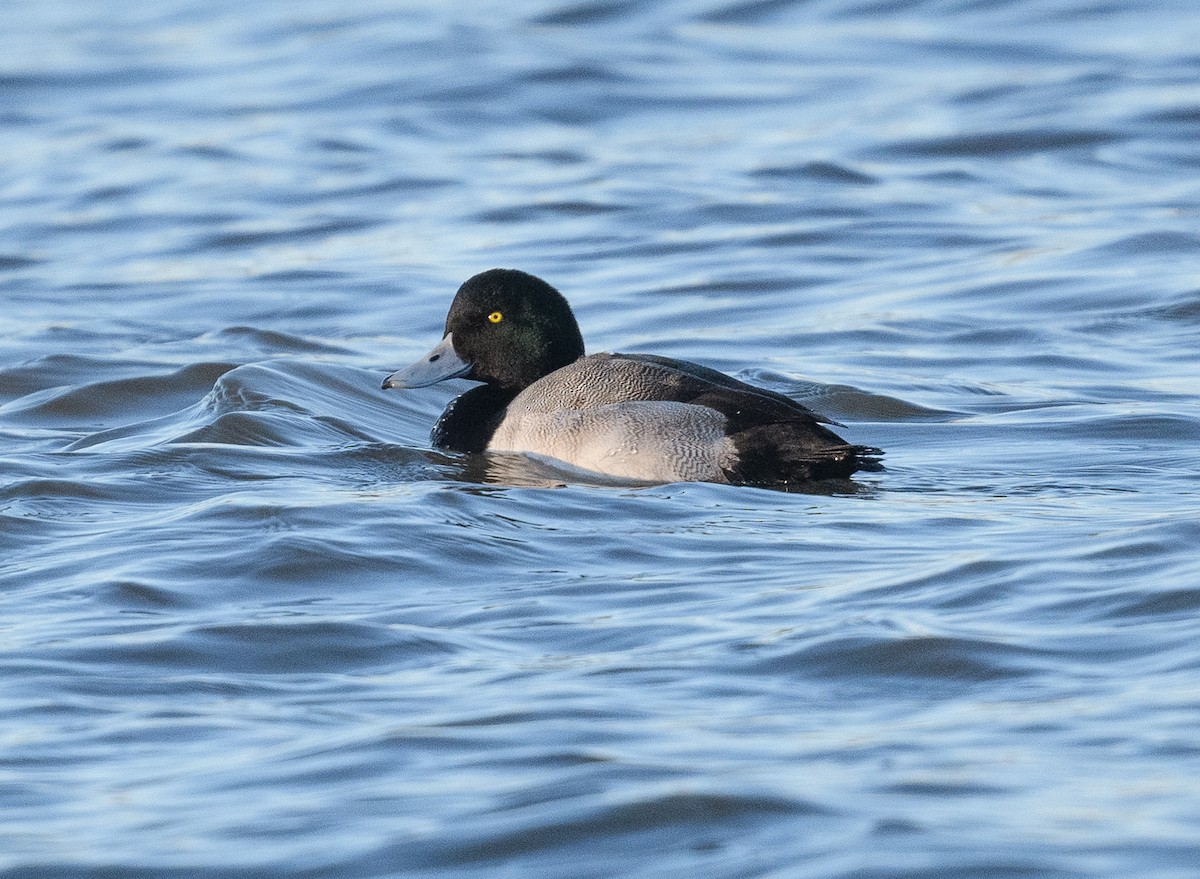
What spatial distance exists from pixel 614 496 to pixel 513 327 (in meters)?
1.48

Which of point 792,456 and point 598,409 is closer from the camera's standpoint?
point 792,456

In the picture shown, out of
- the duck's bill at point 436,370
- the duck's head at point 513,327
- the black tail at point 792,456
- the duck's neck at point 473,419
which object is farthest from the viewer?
the duck's bill at point 436,370

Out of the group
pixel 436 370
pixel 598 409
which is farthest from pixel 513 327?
pixel 598 409

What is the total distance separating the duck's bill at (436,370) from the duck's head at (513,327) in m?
0.03

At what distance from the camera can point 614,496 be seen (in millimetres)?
7223

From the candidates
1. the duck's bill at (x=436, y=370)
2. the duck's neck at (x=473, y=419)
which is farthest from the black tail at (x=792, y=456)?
the duck's bill at (x=436, y=370)

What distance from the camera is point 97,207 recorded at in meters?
14.9

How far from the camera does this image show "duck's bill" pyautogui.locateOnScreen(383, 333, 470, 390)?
8594 mm

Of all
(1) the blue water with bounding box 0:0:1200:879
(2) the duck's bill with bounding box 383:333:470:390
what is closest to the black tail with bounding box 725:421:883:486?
(1) the blue water with bounding box 0:0:1200:879

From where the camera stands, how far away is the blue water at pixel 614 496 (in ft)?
14.1

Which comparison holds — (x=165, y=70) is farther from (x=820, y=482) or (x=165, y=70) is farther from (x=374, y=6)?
(x=820, y=482)

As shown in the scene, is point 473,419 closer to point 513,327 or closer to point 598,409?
point 513,327

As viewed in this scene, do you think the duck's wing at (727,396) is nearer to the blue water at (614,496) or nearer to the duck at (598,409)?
the duck at (598,409)

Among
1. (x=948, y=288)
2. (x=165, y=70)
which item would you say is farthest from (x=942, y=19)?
(x=948, y=288)
